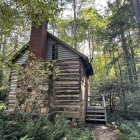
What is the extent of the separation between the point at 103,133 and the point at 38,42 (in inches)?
280

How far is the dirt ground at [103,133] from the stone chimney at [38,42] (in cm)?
582

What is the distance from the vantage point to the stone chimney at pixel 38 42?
1328cm

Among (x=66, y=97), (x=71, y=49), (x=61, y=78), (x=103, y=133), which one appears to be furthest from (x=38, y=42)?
Result: (x=103, y=133)

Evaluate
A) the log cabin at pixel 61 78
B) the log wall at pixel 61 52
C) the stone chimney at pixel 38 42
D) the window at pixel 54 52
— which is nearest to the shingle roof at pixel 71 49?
the log cabin at pixel 61 78

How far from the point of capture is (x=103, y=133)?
1133 centimetres

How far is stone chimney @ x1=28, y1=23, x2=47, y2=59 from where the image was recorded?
43.6ft

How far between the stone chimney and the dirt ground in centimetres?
582

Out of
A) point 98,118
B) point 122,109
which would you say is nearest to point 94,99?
point 122,109

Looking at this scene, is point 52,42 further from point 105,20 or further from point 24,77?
point 105,20

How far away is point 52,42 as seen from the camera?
591 inches

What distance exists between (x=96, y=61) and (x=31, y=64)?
2327 centimetres

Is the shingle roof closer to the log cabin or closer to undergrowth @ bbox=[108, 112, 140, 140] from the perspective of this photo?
the log cabin

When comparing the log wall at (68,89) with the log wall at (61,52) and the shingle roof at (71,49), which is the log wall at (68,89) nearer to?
the log wall at (61,52)

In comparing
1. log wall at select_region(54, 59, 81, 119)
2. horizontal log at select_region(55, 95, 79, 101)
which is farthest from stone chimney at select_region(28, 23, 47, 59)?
horizontal log at select_region(55, 95, 79, 101)
